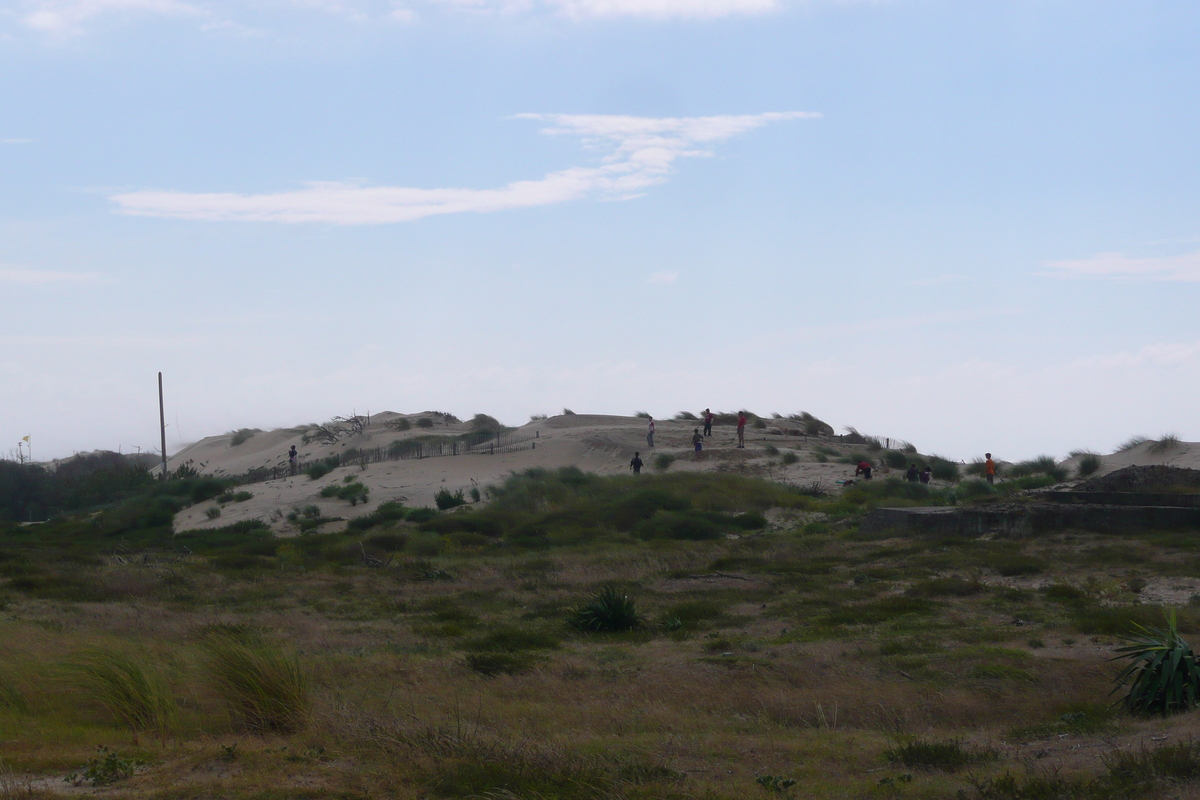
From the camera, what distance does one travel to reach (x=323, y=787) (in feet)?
20.6

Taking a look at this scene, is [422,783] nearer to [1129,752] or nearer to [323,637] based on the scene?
[1129,752]

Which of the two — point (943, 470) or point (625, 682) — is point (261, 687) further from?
point (943, 470)

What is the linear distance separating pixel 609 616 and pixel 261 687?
22.8 feet

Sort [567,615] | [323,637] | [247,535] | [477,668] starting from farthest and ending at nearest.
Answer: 1. [247,535]
2. [567,615]
3. [323,637]
4. [477,668]

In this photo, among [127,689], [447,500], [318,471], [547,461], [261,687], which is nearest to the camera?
[261,687]

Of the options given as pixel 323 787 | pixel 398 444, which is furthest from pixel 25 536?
pixel 323 787

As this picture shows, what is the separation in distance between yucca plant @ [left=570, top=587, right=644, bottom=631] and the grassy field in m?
0.18

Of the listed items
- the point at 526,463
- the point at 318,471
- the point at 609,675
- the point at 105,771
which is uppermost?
the point at 318,471

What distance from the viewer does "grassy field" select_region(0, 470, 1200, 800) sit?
641 cm

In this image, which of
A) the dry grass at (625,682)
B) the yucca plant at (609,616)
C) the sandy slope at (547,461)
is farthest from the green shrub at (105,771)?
the sandy slope at (547,461)

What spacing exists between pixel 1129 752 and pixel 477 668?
699 centimetres

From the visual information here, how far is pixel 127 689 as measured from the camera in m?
8.29

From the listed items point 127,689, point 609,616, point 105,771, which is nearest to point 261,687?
point 127,689

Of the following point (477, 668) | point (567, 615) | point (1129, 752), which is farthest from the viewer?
point (567, 615)
